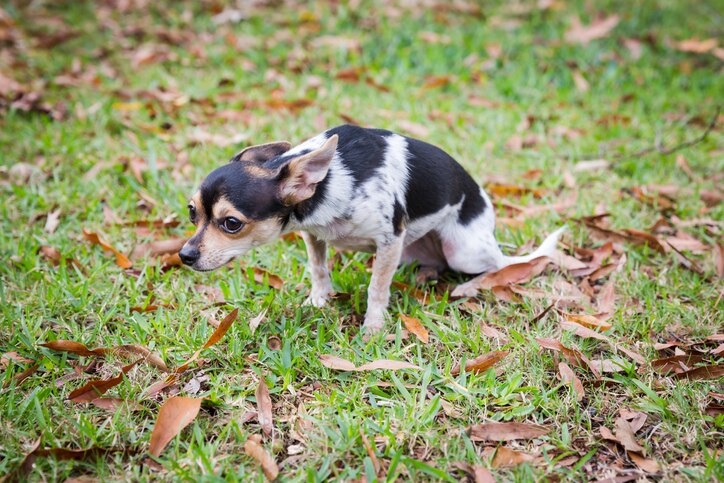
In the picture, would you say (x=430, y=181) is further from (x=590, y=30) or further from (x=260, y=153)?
(x=590, y=30)

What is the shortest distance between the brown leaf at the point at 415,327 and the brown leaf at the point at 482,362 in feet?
0.81

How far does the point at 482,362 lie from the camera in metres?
3.06

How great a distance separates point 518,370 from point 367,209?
1125 mm

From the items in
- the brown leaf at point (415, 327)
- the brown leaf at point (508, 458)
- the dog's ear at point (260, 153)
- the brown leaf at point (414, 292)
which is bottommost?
the brown leaf at point (414, 292)

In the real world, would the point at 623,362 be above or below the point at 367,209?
below

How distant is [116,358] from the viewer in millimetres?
3092

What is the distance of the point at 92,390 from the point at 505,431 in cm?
191

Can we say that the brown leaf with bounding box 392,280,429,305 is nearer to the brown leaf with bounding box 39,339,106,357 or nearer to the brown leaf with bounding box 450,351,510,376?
the brown leaf with bounding box 450,351,510,376

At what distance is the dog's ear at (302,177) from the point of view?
2.90 m

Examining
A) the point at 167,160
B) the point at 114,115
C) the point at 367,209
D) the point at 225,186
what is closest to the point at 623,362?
the point at 367,209

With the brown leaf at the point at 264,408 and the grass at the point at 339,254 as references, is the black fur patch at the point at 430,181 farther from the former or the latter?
the brown leaf at the point at 264,408

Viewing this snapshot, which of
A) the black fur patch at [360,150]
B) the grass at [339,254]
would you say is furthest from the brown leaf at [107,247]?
the black fur patch at [360,150]

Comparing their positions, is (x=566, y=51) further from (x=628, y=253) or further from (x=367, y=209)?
(x=367, y=209)

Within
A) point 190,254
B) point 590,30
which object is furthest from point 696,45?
point 190,254
